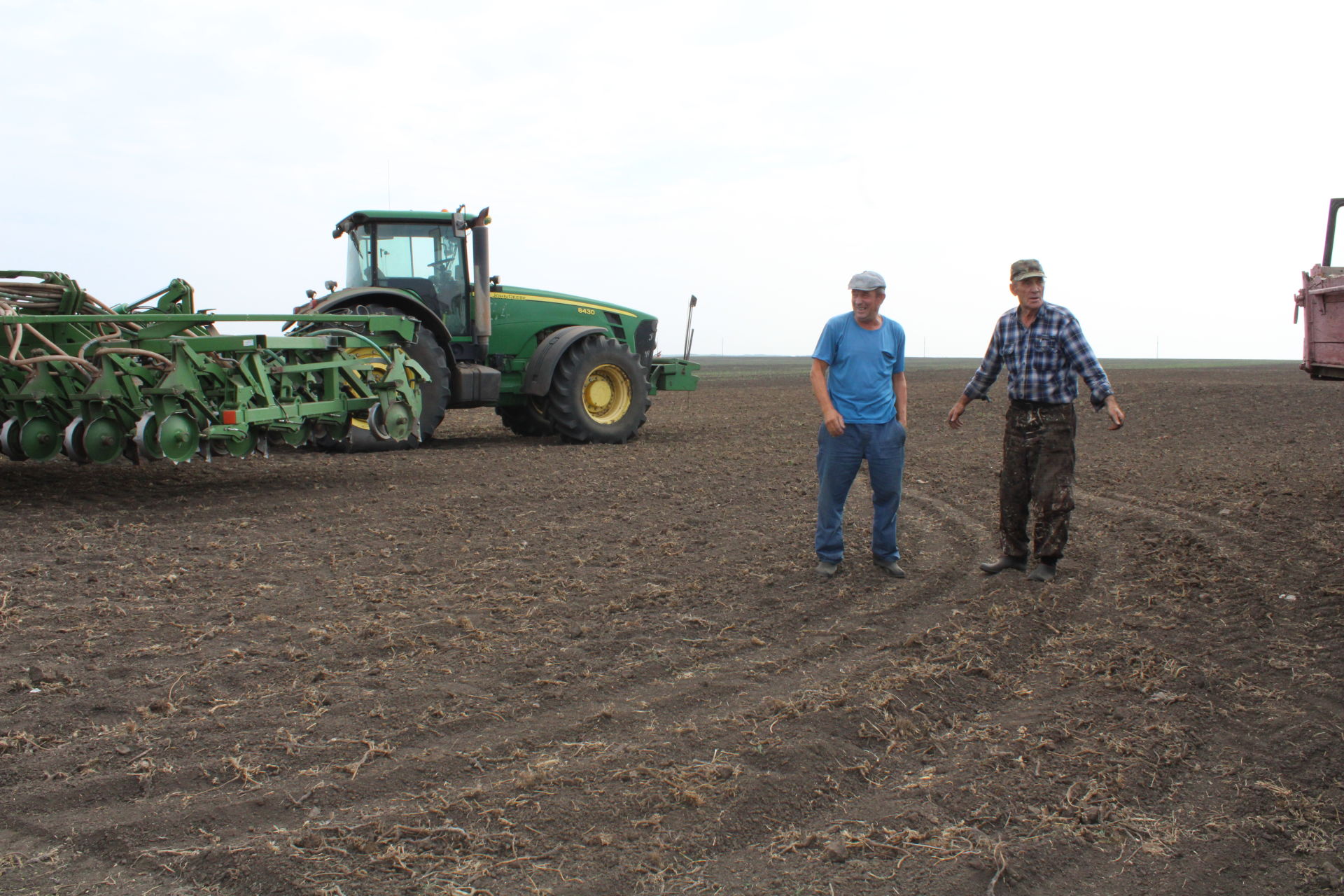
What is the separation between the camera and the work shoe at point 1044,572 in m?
5.28

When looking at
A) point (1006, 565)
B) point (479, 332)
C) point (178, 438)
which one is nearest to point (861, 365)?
point (1006, 565)

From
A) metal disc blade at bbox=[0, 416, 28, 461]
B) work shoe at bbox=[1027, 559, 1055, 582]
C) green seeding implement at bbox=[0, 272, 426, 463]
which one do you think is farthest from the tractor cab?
work shoe at bbox=[1027, 559, 1055, 582]

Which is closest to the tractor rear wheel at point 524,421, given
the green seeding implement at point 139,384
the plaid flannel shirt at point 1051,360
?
the green seeding implement at point 139,384

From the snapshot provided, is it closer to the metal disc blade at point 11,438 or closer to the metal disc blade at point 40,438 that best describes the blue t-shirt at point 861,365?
the metal disc blade at point 40,438

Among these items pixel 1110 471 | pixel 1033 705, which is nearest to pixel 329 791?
pixel 1033 705

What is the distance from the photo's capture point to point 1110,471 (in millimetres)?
9281

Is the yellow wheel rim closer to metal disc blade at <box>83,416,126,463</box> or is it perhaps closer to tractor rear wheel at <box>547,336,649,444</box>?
tractor rear wheel at <box>547,336,649,444</box>

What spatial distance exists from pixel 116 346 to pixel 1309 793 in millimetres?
7030

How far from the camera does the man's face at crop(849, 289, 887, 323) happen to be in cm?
517

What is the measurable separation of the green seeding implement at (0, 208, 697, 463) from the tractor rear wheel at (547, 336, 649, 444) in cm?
2

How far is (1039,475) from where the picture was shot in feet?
17.3

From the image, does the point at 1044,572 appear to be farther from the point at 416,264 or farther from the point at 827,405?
the point at 416,264

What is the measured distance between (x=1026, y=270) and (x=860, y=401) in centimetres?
102

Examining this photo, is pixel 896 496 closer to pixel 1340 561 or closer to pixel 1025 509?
pixel 1025 509
